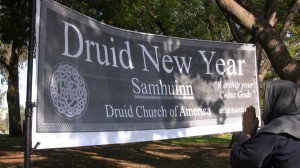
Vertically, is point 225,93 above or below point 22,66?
below

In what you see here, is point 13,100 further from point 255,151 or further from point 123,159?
point 255,151

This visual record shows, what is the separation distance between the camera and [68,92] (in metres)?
4.16

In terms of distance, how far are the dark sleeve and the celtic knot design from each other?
1.90 metres

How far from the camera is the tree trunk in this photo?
78.5 feet

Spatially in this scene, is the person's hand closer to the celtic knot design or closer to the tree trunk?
the celtic knot design

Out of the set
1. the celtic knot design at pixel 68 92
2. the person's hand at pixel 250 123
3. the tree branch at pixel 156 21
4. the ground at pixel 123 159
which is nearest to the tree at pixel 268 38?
the celtic knot design at pixel 68 92

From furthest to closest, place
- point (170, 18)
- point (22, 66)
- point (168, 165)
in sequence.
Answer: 1. point (22, 66)
2. point (170, 18)
3. point (168, 165)

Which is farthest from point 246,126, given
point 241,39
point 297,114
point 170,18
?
point 170,18

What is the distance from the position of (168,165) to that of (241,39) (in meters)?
4.67

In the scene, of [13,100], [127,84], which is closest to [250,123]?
[127,84]

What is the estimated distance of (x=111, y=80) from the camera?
4738 mm

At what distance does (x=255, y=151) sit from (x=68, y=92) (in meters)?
2.11

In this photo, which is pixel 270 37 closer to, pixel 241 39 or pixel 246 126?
pixel 246 126

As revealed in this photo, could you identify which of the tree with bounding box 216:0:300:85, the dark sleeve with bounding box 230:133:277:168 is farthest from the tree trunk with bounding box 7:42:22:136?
the dark sleeve with bounding box 230:133:277:168
